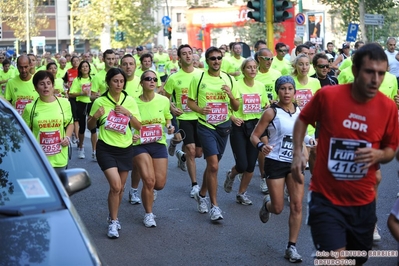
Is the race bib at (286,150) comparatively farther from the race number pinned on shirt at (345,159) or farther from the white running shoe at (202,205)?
the race number pinned on shirt at (345,159)

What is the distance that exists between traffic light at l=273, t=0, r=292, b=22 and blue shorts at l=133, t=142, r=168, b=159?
7.41 m

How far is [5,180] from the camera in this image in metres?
5.06

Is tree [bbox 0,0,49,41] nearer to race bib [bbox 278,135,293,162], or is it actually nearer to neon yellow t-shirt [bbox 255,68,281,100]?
neon yellow t-shirt [bbox 255,68,281,100]

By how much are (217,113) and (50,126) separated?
217 cm

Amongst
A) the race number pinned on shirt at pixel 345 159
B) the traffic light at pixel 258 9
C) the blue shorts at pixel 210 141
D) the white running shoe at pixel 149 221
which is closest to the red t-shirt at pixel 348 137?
the race number pinned on shirt at pixel 345 159

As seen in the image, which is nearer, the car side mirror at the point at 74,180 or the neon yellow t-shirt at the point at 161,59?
the car side mirror at the point at 74,180

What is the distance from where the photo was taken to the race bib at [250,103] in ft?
36.3

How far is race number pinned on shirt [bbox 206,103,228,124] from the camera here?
411 inches

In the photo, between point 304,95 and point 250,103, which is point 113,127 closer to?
point 250,103

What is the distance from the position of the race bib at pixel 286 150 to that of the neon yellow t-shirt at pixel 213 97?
2.18 meters

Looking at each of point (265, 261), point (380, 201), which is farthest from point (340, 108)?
point (380, 201)

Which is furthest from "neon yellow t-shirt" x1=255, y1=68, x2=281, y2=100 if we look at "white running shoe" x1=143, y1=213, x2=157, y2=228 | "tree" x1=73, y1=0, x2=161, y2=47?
"tree" x1=73, y1=0, x2=161, y2=47

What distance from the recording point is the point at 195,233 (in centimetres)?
937

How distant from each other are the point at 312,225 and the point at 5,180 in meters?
1.95
